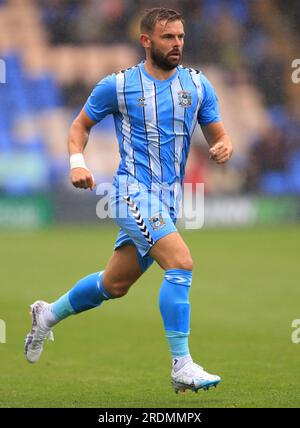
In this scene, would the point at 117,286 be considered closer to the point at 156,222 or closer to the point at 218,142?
the point at 156,222

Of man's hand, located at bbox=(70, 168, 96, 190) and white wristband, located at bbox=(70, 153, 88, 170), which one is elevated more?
white wristband, located at bbox=(70, 153, 88, 170)

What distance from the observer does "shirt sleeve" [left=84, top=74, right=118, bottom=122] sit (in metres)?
6.16

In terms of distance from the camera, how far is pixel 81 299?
6605mm

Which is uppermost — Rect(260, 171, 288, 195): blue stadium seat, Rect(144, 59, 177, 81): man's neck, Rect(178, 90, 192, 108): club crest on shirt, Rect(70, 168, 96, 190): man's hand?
Rect(260, 171, 288, 195): blue stadium seat

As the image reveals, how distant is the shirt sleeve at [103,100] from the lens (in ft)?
20.2

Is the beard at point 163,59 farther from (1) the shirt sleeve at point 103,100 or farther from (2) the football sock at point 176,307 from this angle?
(2) the football sock at point 176,307

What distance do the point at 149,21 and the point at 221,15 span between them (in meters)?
19.0

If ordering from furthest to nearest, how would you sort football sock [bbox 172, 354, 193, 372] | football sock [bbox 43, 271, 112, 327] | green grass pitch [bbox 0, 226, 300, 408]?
football sock [bbox 43, 271, 112, 327], green grass pitch [bbox 0, 226, 300, 408], football sock [bbox 172, 354, 193, 372]

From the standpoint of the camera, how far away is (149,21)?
611 centimetres

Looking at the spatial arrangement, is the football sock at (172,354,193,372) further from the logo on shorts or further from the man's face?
the man's face

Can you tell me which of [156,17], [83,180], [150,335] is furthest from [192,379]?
[150,335]

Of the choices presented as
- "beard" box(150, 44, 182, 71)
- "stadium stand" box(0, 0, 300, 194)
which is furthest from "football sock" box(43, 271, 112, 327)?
"stadium stand" box(0, 0, 300, 194)

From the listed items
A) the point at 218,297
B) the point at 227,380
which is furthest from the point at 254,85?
the point at 227,380

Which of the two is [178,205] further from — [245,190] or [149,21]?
[245,190]
